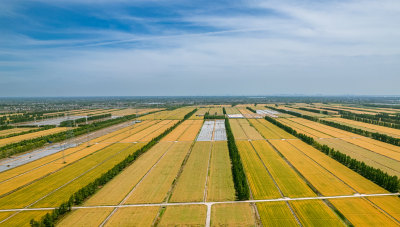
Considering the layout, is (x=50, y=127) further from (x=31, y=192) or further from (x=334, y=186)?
(x=334, y=186)

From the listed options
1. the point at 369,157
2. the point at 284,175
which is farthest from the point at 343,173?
the point at 369,157

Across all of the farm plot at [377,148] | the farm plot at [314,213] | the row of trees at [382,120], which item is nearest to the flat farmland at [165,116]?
the farm plot at [377,148]

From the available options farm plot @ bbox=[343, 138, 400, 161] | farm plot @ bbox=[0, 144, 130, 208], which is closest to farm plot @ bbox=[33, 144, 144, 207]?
farm plot @ bbox=[0, 144, 130, 208]

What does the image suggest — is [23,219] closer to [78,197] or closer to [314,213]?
[78,197]

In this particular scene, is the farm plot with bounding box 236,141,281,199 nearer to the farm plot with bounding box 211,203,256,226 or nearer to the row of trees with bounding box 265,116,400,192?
the farm plot with bounding box 211,203,256,226

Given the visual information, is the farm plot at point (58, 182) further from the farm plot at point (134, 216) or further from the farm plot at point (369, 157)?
the farm plot at point (369, 157)

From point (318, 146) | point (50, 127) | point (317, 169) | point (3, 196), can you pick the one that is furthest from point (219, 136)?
point (50, 127)
